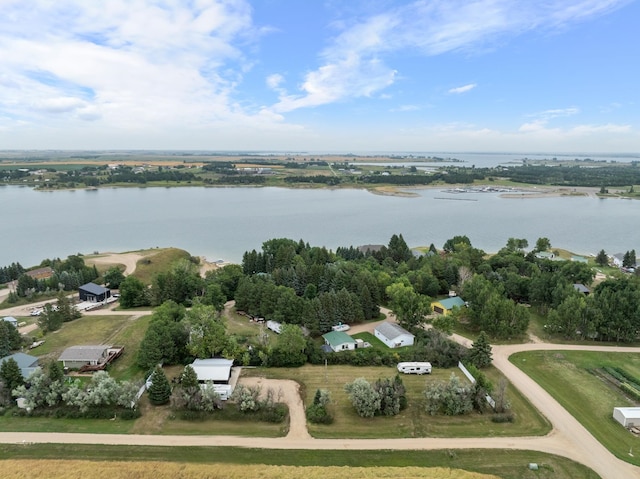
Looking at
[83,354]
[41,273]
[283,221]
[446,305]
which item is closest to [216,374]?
[83,354]

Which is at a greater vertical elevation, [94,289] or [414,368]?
[94,289]

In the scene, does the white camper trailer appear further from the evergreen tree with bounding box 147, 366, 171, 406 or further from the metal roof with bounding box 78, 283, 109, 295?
the metal roof with bounding box 78, 283, 109, 295

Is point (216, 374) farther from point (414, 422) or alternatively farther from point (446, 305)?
point (446, 305)

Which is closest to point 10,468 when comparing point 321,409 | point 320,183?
point 321,409

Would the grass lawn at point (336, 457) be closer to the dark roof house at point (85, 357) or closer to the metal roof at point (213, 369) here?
the metal roof at point (213, 369)

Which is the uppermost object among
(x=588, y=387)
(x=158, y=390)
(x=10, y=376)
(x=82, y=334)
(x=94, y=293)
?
(x=10, y=376)

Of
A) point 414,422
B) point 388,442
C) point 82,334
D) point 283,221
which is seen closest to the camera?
point 388,442

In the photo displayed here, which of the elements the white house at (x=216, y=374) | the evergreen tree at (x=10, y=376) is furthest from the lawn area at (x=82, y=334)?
the white house at (x=216, y=374)
